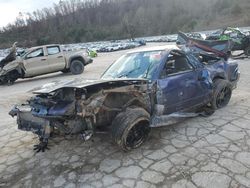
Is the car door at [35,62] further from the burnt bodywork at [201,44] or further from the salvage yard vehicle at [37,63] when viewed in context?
the burnt bodywork at [201,44]

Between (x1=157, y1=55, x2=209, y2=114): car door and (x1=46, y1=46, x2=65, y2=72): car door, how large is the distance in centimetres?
1016

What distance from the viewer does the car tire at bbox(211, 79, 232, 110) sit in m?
5.83

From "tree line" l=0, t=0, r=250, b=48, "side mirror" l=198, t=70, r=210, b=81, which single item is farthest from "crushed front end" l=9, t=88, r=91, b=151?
"tree line" l=0, t=0, r=250, b=48

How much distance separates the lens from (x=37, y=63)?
13812 mm

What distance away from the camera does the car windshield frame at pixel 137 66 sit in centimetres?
476

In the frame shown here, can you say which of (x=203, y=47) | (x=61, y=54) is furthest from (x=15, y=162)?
(x=61, y=54)

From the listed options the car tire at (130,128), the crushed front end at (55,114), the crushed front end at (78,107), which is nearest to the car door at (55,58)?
the crushed front end at (78,107)

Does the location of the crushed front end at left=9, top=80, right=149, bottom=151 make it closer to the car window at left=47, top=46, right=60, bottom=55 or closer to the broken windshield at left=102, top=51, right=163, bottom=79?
the broken windshield at left=102, top=51, right=163, bottom=79

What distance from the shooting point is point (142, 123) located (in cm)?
439

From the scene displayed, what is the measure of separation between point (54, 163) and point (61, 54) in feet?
35.7

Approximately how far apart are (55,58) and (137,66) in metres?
10.1

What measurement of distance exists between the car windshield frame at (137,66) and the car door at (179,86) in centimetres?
20

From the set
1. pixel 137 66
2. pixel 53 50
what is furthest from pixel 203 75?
pixel 53 50

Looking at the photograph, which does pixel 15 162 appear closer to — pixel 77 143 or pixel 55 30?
pixel 77 143
